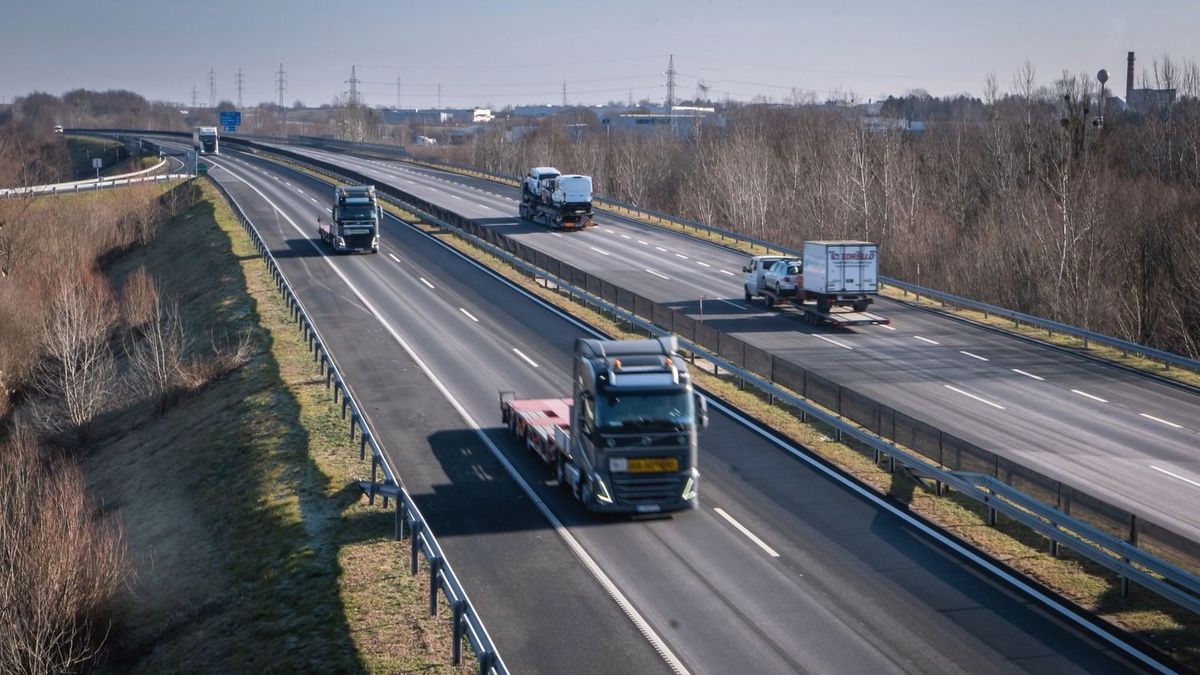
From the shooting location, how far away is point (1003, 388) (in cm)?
3206

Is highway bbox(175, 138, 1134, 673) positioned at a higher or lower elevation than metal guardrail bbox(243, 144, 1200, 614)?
lower

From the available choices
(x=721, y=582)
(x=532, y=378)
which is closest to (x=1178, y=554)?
(x=721, y=582)

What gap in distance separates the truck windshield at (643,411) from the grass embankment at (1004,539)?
465cm

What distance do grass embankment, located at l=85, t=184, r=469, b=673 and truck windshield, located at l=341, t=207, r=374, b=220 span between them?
56.1 feet

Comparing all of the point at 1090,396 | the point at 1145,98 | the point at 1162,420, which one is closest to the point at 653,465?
the point at 1162,420

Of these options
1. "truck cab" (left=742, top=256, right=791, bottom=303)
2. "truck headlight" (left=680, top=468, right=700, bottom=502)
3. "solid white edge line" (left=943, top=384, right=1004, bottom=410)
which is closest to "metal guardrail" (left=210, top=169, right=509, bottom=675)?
"truck headlight" (left=680, top=468, right=700, bottom=502)

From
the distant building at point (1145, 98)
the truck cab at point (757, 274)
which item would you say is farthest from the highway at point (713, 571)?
the distant building at point (1145, 98)

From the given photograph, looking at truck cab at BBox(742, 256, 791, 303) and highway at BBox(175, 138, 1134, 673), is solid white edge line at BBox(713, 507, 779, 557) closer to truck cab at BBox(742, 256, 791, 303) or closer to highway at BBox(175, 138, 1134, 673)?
highway at BBox(175, 138, 1134, 673)

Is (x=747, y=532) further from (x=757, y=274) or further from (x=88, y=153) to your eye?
(x=88, y=153)

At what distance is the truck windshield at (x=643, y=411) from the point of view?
1908 cm

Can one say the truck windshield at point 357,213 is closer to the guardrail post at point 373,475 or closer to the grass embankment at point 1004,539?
the grass embankment at point 1004,539

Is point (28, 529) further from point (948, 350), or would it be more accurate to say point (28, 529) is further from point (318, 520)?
point (948, 350)

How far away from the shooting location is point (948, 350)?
37.1 m

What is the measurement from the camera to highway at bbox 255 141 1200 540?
961 inches
